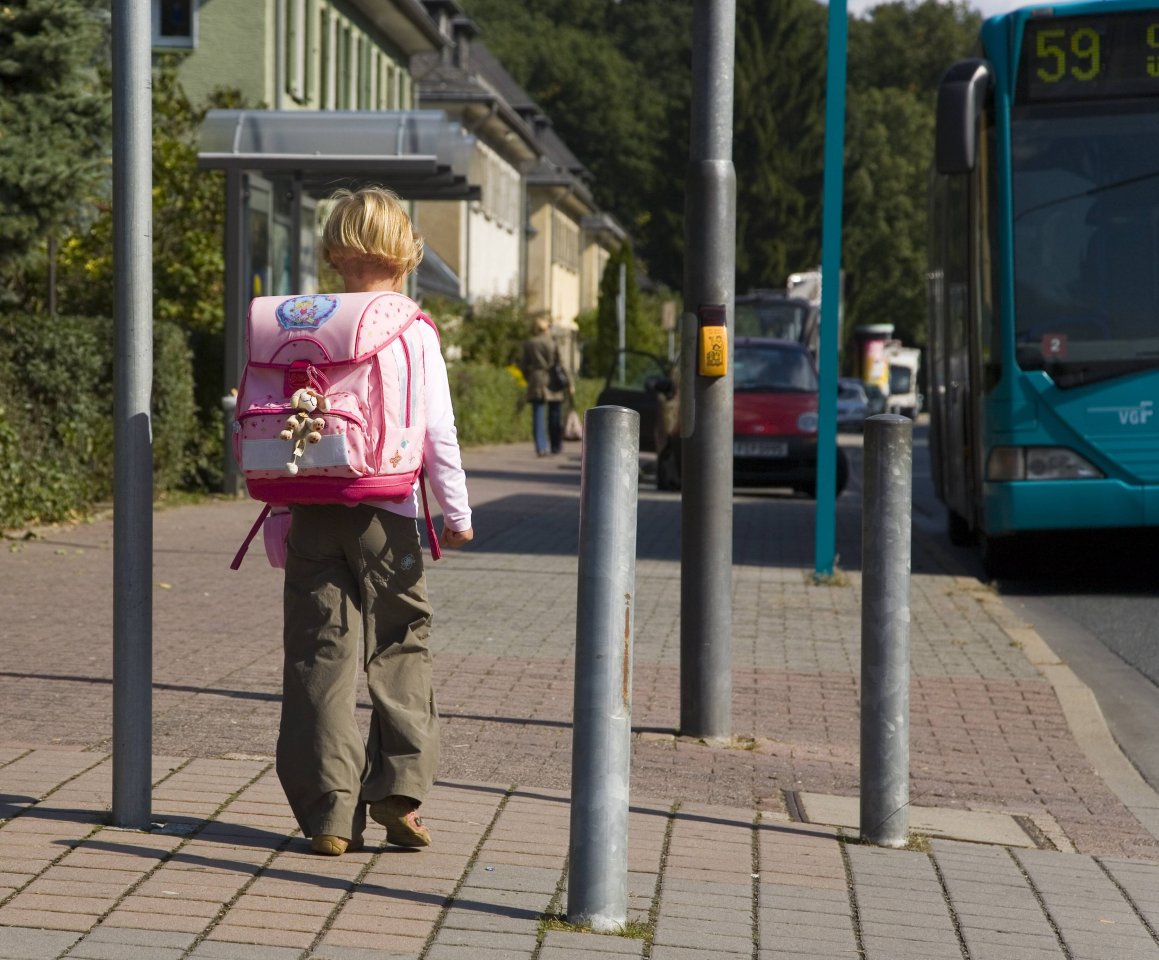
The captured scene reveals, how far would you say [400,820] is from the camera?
4621 millimetres

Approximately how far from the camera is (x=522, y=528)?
1614cm

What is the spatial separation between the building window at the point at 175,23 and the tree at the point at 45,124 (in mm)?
3196

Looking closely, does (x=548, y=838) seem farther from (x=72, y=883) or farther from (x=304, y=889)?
(x=72, y=883)

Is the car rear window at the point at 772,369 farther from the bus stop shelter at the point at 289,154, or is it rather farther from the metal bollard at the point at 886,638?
the metal bollard at the point at 886,638

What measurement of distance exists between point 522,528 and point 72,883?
12.0m

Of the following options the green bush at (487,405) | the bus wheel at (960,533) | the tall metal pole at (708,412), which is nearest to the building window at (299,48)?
the green bush at (487,405)

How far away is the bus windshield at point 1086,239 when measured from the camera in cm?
1198

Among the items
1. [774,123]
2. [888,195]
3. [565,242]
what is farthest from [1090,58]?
[888,195]

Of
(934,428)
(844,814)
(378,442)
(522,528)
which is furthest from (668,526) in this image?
(378,442)

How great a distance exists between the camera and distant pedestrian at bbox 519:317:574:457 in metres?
29.0

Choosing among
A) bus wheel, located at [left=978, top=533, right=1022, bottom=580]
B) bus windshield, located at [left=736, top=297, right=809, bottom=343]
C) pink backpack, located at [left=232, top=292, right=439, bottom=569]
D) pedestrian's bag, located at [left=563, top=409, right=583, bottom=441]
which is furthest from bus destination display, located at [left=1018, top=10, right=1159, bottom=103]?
bus windshield, located at [left=736, top=297, right=809, bottom=343]

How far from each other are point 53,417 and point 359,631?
33.5 ft

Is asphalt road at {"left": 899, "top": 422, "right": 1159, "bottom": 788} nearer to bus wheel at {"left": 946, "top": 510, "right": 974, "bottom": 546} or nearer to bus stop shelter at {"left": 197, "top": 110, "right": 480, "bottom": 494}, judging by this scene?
bus wheel at {"left": 946, "top": 510, "right": 974, "bottom": 546}

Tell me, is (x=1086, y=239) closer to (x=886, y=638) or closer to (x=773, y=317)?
(x=886, y=638)
